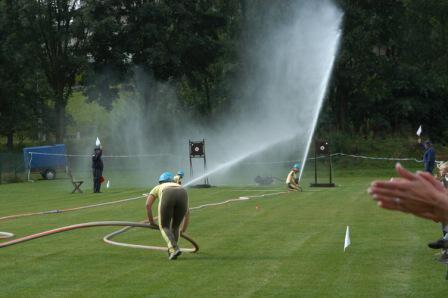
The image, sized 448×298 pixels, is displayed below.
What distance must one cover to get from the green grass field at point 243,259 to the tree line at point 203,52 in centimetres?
3652

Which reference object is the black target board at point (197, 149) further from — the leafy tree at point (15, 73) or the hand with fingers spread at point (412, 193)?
the hand with fingers spread at point (412, 193)

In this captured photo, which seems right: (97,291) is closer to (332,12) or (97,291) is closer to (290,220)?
(290,220)

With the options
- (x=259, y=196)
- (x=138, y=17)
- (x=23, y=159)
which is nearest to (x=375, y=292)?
(x=259, y=196)

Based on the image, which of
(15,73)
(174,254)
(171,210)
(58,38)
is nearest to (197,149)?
(171,210)

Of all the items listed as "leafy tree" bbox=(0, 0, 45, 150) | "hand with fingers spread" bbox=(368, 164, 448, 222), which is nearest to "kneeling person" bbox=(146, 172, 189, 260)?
"hand with fingers spread" bbox=(368, 164, 448, 222)

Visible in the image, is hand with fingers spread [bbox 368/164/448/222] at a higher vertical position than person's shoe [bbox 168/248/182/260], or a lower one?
higher

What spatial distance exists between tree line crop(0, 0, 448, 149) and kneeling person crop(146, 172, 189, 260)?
4346cm

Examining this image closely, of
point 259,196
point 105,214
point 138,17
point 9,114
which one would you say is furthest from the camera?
point 9,114

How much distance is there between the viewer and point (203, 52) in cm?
5953

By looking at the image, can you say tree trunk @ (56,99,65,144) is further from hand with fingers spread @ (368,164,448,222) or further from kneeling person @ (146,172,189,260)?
hand with fingers spread @ (368,164,448,222)

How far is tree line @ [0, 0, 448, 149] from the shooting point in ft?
191

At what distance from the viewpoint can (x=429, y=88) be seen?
5916cm

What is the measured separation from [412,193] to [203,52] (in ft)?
186

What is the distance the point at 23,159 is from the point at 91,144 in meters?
15.2
